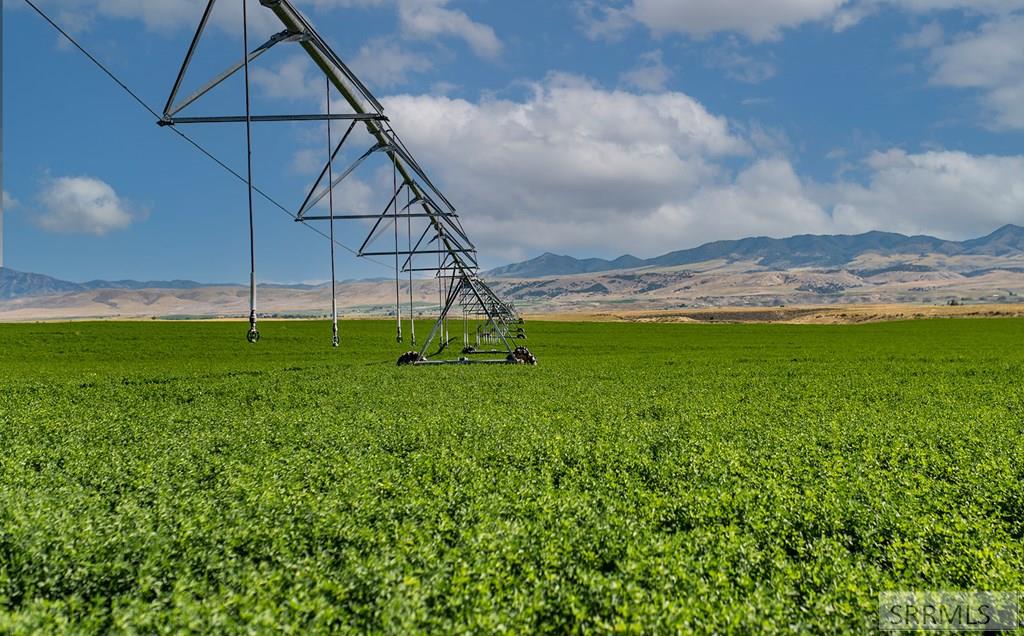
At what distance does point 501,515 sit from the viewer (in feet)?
24.9

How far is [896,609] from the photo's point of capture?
216 inches

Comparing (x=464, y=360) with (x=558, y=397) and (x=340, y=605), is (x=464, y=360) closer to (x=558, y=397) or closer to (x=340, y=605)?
(x=558, y=397)

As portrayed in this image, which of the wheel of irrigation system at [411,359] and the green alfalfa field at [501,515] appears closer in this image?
the green alfalfa field at [501,515]

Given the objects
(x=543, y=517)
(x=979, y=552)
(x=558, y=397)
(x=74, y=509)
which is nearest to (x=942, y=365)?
(x=558, y=397)

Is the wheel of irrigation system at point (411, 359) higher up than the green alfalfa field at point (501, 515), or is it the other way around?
the wheel of irrigation system at point (411, 359)

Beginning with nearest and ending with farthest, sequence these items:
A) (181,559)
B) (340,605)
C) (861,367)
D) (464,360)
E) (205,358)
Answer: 1. (340,605)
2. (181,559)
3. (861,367)
4. (464,360)
5. (205,358)

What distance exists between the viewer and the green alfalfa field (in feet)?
17.5

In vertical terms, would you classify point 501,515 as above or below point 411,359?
below

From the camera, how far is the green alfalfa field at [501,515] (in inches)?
Answer: 210

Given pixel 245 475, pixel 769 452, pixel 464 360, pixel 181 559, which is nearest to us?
pixel 181 559

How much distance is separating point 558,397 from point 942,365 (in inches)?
836

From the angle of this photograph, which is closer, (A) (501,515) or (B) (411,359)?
(A) (501,515)

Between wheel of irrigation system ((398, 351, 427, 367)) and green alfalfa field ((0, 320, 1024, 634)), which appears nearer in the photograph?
green alfalfa field ((0, 320, 1024, 634))

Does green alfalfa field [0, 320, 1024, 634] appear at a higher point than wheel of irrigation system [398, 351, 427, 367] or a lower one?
lower
